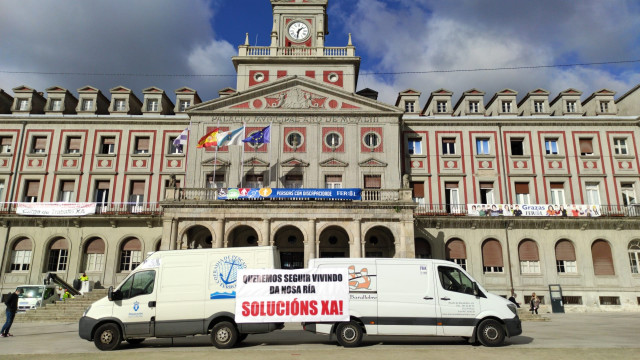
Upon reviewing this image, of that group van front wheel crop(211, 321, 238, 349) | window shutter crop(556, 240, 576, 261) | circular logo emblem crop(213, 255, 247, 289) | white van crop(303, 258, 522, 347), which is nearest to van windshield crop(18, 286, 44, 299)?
circular logo emblem crop(213, 255, 247, 289)

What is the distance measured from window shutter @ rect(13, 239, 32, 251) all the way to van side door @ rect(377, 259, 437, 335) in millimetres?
29254

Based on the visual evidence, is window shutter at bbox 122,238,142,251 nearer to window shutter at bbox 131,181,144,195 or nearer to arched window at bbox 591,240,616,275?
window shutter at bbox 131,181,144,195

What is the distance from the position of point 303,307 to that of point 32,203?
27563 mm

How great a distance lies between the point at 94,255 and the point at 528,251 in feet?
101

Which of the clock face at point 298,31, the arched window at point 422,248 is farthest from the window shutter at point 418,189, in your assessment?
the clock face at point 298,31

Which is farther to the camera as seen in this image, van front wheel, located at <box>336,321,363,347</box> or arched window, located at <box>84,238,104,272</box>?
arched window, located at <box>84,238,104,272</box>

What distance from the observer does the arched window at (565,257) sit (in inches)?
1205

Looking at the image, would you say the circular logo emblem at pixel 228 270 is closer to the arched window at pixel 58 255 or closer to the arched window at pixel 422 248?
the arched window at pixel 422 248

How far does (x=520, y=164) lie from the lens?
109 ft

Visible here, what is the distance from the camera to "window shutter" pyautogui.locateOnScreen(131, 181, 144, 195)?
33.2 m

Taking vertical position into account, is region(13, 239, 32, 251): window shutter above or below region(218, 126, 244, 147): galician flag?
below

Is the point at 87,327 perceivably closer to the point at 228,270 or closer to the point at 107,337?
the point at 107,337

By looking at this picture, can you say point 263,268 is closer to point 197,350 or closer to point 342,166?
point 197,350

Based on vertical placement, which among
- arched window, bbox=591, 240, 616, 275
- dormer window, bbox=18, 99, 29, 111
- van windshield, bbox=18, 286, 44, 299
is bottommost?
van windshield, bbox=18, 286, 44, 299
